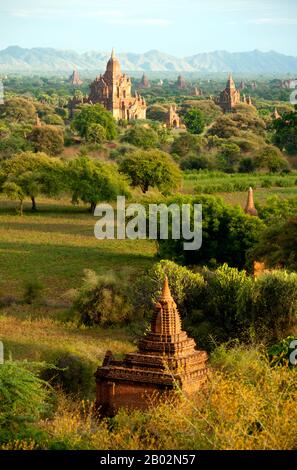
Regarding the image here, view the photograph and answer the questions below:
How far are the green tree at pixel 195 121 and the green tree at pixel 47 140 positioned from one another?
1018 inches

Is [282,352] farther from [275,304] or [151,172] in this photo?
[151,172]

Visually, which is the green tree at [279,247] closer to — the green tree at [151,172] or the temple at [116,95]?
the green tree at [151,172]

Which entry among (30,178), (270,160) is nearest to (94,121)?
(270,160)

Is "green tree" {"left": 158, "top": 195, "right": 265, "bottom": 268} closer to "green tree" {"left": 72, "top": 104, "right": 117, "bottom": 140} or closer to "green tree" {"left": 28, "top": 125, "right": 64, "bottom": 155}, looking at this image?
"green tree" {"left": 28, "top": 125, "right": 64, "bottom": 155}

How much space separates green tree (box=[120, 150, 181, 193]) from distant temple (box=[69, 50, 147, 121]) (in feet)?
179

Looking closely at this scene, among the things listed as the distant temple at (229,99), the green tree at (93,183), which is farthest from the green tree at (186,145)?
the distant temple at (229,99)

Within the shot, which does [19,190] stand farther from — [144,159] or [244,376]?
[244,376]

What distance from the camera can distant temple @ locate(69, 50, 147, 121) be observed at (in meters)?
108

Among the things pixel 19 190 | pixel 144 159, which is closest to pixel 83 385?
pixel 19 190

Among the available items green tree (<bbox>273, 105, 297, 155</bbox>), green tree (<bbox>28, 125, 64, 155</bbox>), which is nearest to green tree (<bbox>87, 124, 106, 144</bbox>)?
green tree (<bbox>28, 125, 64, 155</bbox>)

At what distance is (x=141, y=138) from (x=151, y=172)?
92.1 ft

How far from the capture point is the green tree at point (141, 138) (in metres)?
79.3

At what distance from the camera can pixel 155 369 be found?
59.4 ft

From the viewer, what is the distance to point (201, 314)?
1017 inches
